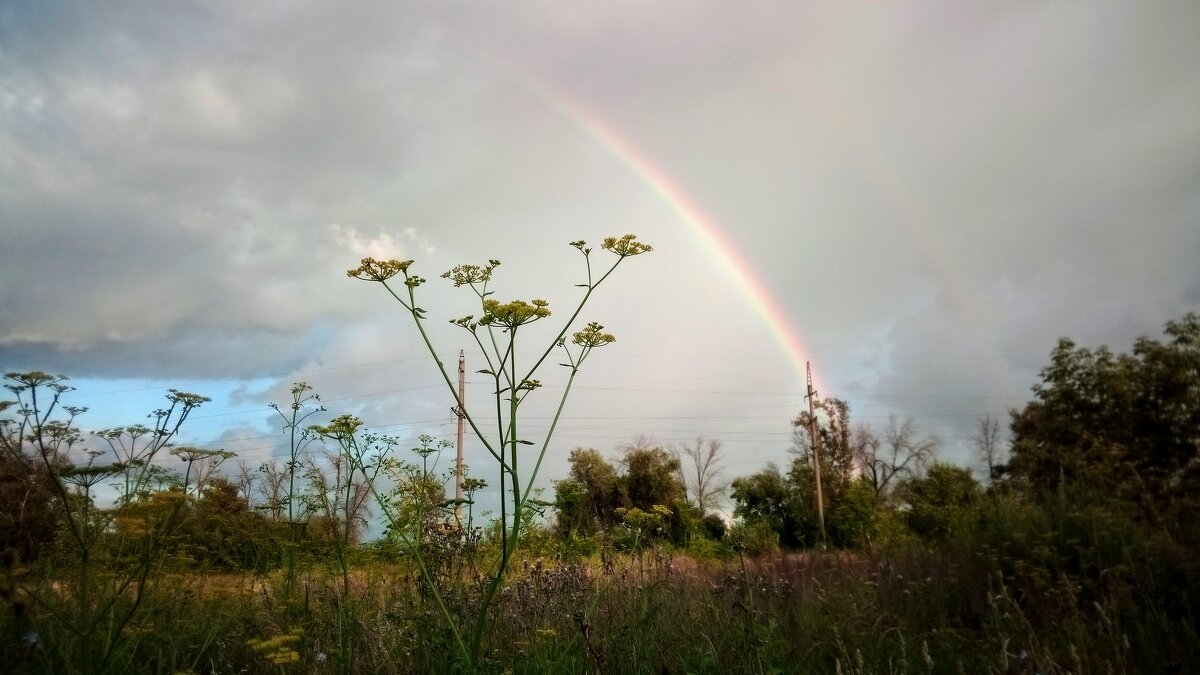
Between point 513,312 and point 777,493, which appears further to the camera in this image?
point 777,493

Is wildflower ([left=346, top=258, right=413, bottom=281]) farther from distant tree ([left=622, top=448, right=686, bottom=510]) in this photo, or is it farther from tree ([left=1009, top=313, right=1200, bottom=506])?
distant tree ([left=622, top=448, right=686, bottom=510])

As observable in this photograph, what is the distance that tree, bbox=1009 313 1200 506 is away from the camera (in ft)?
79.9

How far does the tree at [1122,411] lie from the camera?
24359 mm

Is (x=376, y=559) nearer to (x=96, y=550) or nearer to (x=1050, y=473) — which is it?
(x=96, y=550)


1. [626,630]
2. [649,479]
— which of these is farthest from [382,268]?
[649,479]

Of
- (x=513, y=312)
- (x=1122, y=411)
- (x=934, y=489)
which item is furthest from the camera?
(x=934, y=489)

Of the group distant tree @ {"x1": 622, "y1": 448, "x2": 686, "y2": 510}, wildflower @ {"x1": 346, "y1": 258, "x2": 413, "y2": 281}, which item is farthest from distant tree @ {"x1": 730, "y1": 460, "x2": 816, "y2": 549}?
wildflower @ {"x1": 346, "y1": 258, "x2": 413, "y2": 281}

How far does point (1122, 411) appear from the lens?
2612 centimetres

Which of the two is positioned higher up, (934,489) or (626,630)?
(626,630)

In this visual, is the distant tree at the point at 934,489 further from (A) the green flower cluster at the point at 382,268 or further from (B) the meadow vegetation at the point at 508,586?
(A) the green flower cluster at the point at 382,268

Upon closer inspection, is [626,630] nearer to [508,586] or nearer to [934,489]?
[508,586]

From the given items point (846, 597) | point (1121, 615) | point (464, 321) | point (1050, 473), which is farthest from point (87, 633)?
point (1050, 473)

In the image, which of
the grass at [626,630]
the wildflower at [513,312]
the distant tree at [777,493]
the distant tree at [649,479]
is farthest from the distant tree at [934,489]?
the wildflower at [513,312]

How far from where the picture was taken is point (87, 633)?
7.39 ft
